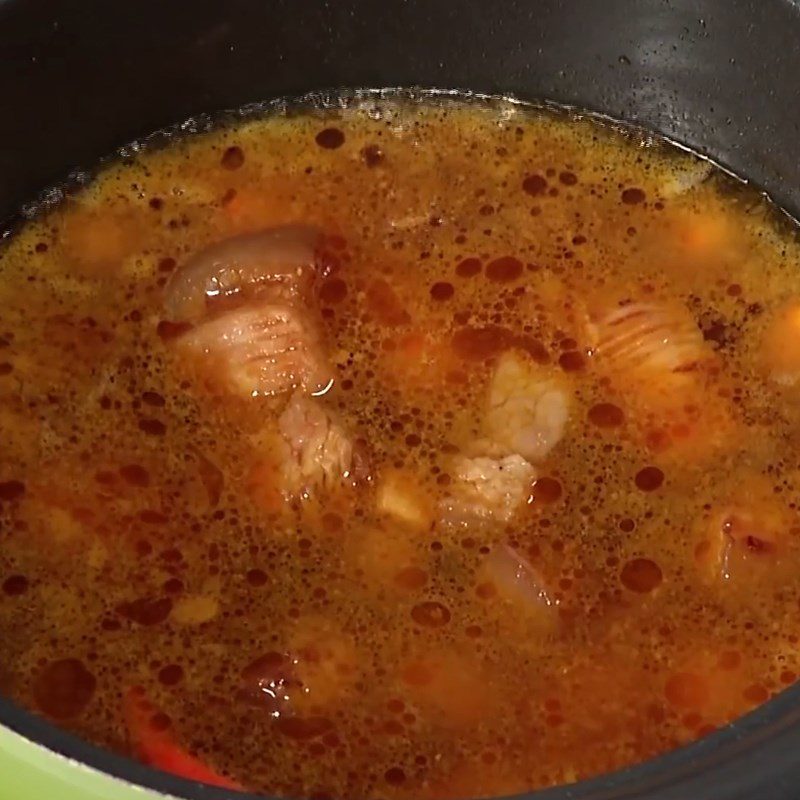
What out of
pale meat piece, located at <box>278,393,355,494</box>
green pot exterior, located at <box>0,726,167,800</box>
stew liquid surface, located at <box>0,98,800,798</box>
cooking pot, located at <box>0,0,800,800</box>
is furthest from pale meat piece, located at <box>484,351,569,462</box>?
green pot exterior, located at <box>0,726,167,800</box>

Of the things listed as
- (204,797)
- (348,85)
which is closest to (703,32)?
(348,85)

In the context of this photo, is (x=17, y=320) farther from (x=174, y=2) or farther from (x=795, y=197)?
(x=795, y=197)

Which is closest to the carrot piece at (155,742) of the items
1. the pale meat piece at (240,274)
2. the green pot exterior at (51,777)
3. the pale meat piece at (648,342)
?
the green pot exterior at (51,777)

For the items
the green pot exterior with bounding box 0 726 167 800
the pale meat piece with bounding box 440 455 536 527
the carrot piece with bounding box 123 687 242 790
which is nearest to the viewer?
the green pot exterior with bounding box 0 726 167 800

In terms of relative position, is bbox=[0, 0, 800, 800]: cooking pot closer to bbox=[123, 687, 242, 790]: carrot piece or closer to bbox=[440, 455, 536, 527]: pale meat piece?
bbox=[440, 455, 536, 527]: pale meat piece

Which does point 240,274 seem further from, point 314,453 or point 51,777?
point 51,777

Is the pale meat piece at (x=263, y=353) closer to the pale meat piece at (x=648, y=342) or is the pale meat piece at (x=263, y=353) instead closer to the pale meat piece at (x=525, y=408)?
the pale meat piece at (x=525, y=408)

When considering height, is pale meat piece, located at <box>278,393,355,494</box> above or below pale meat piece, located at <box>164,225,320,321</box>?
below
